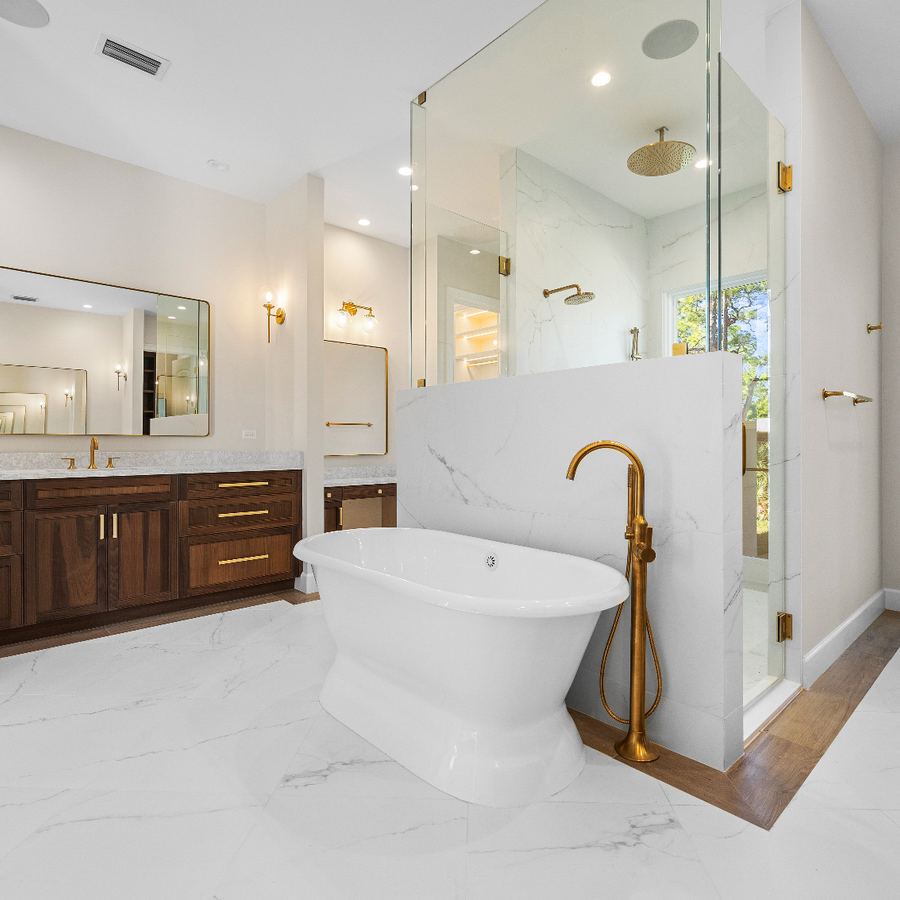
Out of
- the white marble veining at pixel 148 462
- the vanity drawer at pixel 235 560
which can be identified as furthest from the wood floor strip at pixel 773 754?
the white marble veining at pixel 148 462

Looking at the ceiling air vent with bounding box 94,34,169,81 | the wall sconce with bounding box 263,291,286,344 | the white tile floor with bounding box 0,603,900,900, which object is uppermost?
the ceiling air vent with bounding box 94,34,169,81

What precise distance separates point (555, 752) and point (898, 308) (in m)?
3.05

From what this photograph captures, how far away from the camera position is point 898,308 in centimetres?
305

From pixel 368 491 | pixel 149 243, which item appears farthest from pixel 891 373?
pixel 149 243

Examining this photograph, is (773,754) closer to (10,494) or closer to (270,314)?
(10,494)

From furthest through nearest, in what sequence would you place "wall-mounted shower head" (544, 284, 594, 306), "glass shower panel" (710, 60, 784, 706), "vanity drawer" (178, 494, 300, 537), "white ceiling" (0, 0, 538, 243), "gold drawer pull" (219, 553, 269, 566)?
1. "gold drawer pull" (219, 553, 269, 566)
2. "vanity drawer" (178, 494, 300, 537)
3. "white ceiling" (0, 0, 538, 243)
4. "wall-mounted shower head" (544, 284, 594, 306)
5. "glass shower panel" (710, 60, 784, 706)

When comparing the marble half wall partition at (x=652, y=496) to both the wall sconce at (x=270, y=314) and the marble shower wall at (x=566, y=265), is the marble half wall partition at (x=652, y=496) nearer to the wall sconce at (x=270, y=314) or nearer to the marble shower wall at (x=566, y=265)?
the marble shower wall at (x=566, y=265)

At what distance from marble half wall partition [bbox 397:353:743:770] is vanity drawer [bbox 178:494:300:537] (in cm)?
152

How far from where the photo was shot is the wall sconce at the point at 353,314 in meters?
4.34

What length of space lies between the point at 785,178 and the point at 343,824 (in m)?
2.50

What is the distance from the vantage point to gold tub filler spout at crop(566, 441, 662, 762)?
1633mm

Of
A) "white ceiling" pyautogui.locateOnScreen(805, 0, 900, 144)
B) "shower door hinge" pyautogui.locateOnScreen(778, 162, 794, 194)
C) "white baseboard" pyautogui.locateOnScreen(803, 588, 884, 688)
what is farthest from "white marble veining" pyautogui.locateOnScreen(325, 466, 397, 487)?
"white ceiling" pyautogui.locateOnScreen(805, 0, 900, 144)

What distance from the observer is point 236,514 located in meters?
3.31

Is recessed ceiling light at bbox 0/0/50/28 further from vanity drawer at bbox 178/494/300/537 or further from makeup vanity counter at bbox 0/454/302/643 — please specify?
vanity drawer at bbox 178/494/300/537
